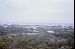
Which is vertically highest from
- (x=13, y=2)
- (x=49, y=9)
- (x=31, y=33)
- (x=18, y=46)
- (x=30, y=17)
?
(x=13, y=2)

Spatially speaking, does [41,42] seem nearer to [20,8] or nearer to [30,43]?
[30,43]

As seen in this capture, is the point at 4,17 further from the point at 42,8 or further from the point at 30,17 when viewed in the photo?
the point at 42,8

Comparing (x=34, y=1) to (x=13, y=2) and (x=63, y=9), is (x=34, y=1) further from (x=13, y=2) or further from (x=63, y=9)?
(x=63, y=9)

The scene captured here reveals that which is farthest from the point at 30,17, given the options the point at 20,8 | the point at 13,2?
the point at 13,2

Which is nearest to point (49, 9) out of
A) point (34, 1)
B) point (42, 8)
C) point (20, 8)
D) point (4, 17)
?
point (42, 8)

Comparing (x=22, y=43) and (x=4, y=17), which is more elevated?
(x=4, y=17)

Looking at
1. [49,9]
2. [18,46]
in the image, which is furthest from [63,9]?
[18,46]

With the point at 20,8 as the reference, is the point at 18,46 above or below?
below
